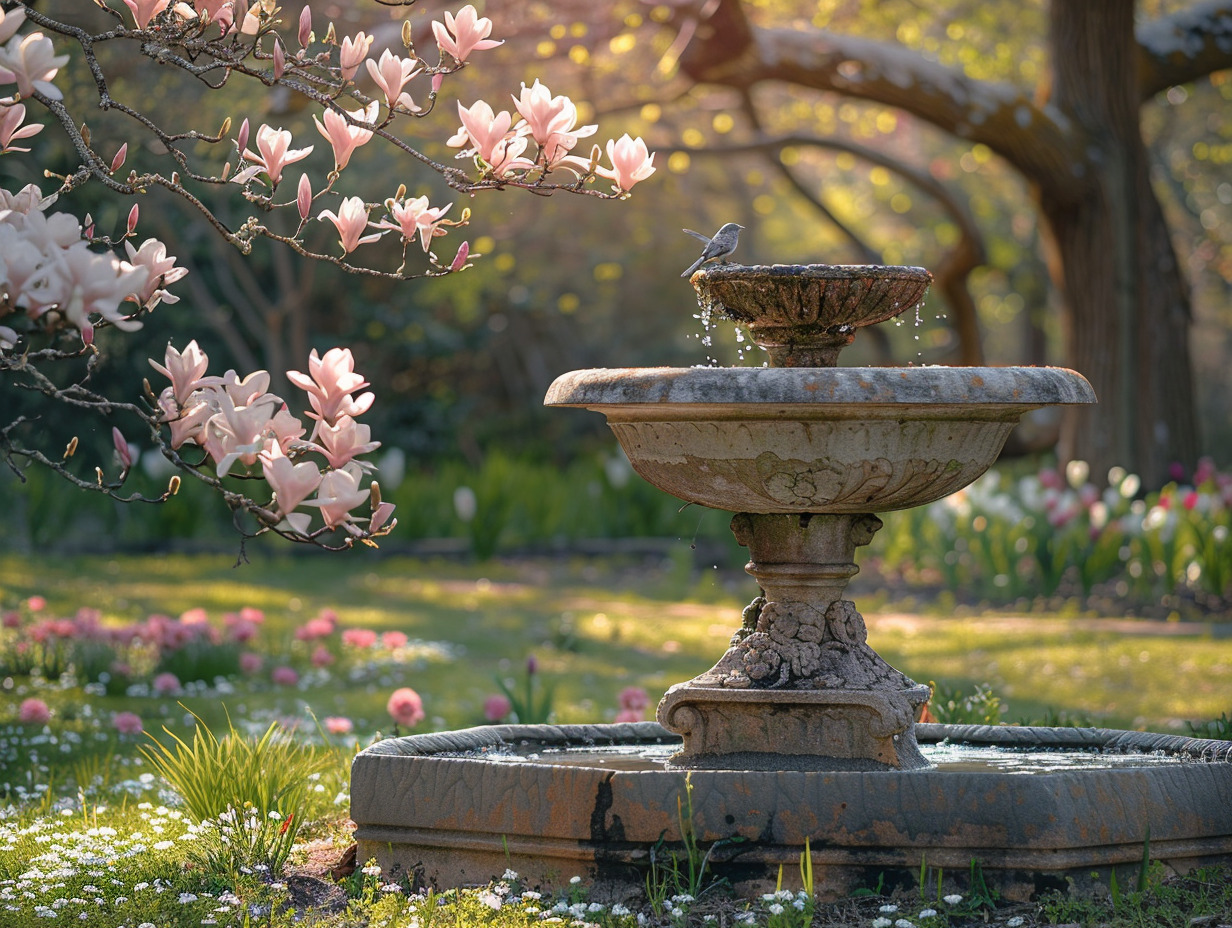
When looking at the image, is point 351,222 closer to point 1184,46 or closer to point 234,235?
point 234,235

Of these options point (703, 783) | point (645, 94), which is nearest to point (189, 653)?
point (703, 783)

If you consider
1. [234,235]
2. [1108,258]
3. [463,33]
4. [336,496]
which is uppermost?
[1108,258]

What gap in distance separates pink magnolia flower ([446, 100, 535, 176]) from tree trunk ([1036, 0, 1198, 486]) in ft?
33.3

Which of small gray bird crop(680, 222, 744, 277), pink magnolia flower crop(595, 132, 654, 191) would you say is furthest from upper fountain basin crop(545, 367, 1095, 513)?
pink magnolia flower crop(595, 132, 654, 191)

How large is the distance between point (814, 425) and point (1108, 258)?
9574mm

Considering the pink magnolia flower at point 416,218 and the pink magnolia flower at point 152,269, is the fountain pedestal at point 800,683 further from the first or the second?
the pink magnolia flower at point 152,269

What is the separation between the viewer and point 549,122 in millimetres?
3332

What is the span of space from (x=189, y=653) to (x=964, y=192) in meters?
20.0

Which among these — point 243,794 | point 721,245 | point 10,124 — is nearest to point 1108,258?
point 721,245

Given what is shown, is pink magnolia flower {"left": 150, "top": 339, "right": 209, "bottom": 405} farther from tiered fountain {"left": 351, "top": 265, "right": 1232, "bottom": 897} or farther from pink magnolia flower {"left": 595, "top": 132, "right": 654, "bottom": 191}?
tiered fountain {"left": 351, "top": 265, "right": 1232, "bottom": 897}

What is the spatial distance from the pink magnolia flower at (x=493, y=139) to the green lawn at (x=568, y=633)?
343 cm

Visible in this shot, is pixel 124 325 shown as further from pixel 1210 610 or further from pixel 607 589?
pixel 607 589

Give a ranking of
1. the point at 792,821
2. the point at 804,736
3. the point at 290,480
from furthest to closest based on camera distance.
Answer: the point at 804,736
the point at 792,821
the point at 290,480

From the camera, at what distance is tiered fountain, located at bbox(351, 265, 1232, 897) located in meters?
3.59
